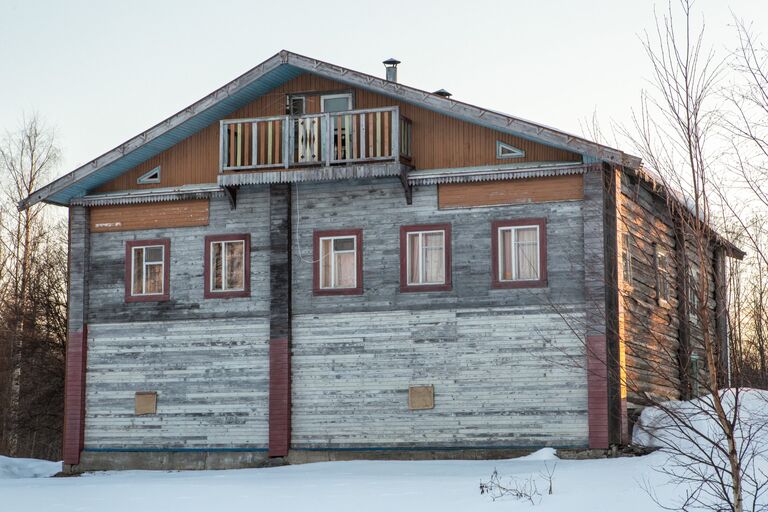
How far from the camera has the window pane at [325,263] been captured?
24000mm

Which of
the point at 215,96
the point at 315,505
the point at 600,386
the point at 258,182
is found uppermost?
the point at 215,96

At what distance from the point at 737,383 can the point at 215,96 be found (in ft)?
54.5

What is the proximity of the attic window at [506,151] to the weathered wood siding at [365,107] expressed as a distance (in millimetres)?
79

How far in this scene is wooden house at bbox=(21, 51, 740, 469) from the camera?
22297 millimetres

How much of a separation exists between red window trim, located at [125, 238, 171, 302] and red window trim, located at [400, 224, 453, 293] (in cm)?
575

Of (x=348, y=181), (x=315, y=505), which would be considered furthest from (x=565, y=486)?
(x=348, y=181)

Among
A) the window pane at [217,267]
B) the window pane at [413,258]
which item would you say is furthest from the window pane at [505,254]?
the window pane at [217,267]

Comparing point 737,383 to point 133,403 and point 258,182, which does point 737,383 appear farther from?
point 133,403

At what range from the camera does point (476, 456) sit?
882 inches

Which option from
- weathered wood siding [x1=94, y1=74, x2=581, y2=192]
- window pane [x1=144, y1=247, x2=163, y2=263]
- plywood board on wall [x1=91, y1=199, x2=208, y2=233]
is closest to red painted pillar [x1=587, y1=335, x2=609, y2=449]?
weathered wood siding [x1=94, y1=74, x2=581, y2=192]

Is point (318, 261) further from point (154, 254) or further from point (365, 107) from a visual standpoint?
point (154, 254)

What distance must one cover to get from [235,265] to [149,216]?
8.48ft

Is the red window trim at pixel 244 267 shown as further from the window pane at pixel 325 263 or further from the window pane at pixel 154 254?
the window pane at pixel 325 263

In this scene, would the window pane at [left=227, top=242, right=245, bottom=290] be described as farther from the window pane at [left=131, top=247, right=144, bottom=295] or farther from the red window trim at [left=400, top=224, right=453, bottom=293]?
the red window trim at [left=400, top=224, right=453, bottom=293]
